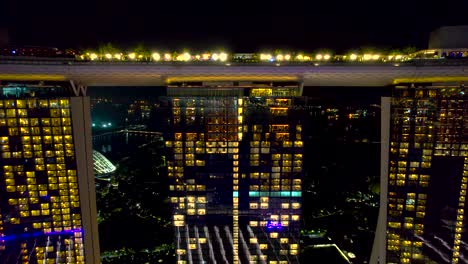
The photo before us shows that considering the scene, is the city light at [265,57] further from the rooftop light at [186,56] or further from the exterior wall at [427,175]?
the exterior wall at [427,175]

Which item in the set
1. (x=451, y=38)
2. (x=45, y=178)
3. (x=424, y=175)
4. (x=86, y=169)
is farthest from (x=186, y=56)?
(x=424, y=175)

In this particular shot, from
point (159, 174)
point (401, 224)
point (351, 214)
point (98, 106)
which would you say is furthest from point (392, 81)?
point (98, 106)

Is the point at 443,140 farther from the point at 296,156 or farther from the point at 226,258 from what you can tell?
the point at 226,258

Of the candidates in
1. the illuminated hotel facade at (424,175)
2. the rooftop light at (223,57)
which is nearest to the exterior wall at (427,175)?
the illuminated hotel facade at (424,175)

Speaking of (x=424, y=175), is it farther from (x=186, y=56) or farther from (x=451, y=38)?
(x=186, y=56)

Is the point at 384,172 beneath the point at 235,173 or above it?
above

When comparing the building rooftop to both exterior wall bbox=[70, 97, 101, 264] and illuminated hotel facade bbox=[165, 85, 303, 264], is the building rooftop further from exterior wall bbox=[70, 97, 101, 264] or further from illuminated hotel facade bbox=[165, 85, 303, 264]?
exterior wall bbox=[70, 97, 101, 264]
